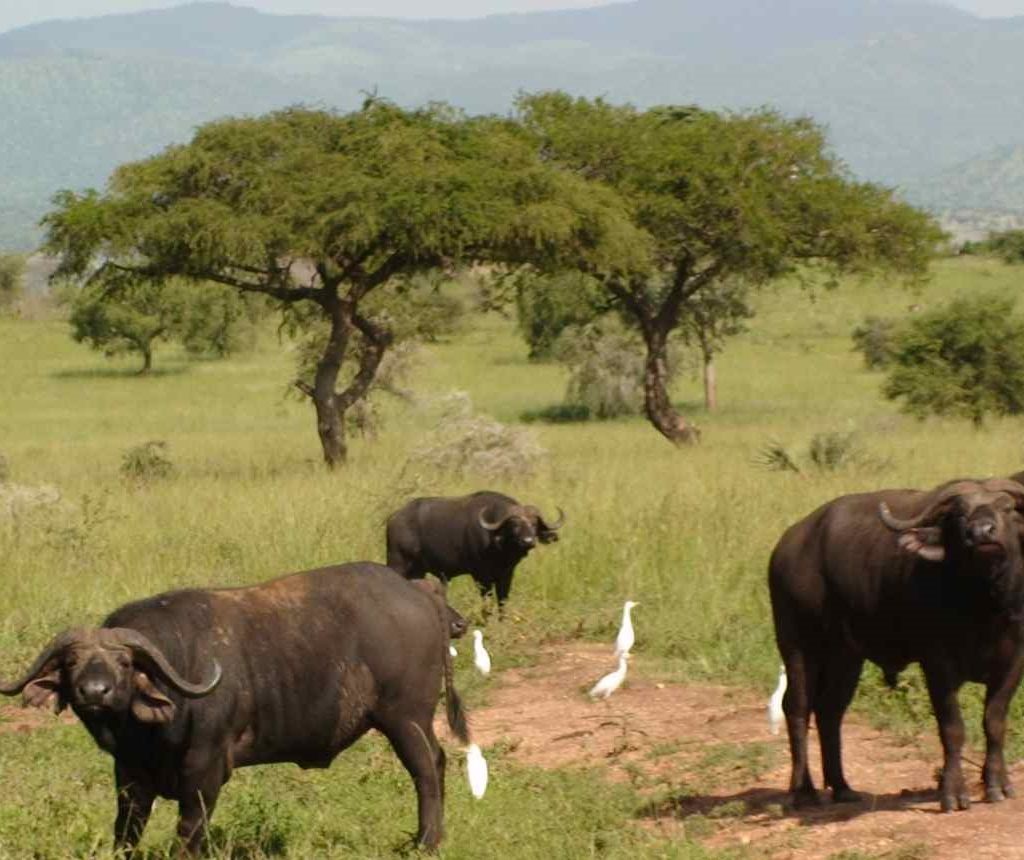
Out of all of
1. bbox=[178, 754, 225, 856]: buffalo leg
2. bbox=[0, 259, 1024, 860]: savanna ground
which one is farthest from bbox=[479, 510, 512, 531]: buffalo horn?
bbox=[178, 754, 225, 856]: buffalo leg

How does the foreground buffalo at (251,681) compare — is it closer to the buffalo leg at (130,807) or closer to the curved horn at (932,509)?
the buffalo leg at (130,807)

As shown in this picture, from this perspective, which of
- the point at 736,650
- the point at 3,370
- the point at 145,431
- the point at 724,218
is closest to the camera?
the point at 736,650

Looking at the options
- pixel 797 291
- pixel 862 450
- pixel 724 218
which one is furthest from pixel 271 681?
pixel 797 291

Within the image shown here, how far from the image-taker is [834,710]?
8.02m

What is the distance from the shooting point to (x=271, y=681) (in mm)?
7059

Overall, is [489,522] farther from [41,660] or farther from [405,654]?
[41,660]

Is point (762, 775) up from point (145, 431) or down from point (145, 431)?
up

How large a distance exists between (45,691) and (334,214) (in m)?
17.8

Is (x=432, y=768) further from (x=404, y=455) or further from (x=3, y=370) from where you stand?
(x=3, y=370)

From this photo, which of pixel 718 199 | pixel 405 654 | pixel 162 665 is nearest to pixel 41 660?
pixel 162 665

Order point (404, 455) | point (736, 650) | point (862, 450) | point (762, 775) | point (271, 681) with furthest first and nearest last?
point (404, 455), point (862, 450), point (736, 650), point (762, 775), point (271, 681)

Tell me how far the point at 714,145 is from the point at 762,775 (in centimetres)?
2025

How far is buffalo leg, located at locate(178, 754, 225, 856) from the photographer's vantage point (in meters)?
6.71

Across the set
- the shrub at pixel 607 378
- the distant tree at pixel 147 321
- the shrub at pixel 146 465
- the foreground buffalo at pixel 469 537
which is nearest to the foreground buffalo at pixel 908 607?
the foreground buffalo at pixel 469 537
